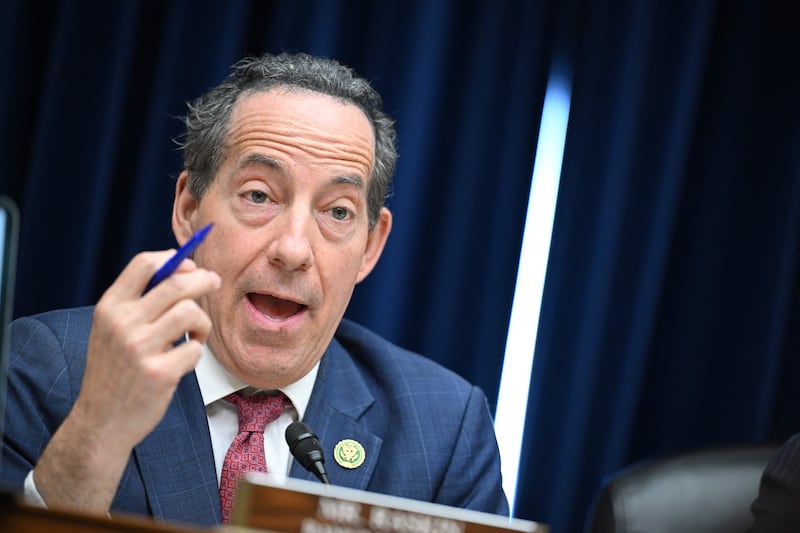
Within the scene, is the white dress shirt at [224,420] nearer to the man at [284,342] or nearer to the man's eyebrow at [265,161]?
the man at [284,342]

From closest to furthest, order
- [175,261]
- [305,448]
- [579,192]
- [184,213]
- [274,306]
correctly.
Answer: [175,261] → [305,448] → [274,306] → [184,213] → [579,192]

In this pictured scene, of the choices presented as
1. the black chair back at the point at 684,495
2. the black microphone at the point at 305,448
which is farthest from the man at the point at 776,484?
the black microphone at the point at 305,448

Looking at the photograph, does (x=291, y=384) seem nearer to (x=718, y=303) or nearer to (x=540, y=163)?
(x=540, y=163)

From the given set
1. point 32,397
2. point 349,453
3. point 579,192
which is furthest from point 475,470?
point 579,192

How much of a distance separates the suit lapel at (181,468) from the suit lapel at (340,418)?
0.16 metres

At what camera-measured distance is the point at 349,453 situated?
1939 mm

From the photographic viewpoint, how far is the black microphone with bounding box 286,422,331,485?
1.47 m

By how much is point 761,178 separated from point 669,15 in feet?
1.79

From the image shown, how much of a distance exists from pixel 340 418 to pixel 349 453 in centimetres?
9

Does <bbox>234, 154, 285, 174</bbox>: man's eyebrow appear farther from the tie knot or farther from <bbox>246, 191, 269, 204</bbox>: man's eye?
the tie knot

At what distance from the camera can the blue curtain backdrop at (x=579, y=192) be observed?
2684 mm

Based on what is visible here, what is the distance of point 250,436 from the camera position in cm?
184

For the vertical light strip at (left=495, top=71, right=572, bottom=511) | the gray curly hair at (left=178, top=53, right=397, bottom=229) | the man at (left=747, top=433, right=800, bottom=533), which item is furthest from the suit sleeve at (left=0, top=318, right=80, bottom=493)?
the vertical light strip at (left=495, top=71, right=572, bottom=511)

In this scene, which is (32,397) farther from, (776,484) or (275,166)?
(776,484)
